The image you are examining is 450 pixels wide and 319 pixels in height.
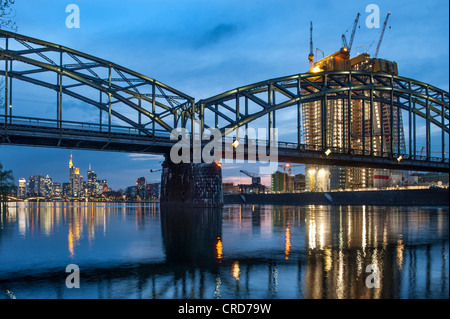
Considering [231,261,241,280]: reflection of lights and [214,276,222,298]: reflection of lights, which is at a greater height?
[214,276,222,298]: reflection of lights

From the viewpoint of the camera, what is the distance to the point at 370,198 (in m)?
98.7

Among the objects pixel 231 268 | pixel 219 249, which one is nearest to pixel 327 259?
pixel 231 268

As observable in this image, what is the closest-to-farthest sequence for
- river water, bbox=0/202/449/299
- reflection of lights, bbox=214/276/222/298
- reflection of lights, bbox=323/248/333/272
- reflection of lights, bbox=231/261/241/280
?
reflection of lights, bbox=214/276/222/298
river water, bbox=0/202/449/299
reflection of lights, bbox=231/261/241/280
reflection of lights, bbox=323/248/333/272

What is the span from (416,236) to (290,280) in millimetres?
14130

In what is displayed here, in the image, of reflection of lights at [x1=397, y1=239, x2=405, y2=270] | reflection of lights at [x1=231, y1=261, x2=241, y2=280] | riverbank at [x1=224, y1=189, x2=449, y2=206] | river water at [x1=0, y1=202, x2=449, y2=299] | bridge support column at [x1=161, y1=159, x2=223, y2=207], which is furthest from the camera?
riverbank at [x1=224, y1=189, x2=449, y2=206]

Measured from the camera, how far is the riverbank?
3297 inches

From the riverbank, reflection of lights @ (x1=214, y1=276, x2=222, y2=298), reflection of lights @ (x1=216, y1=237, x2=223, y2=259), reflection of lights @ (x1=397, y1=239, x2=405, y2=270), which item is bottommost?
the riverbank

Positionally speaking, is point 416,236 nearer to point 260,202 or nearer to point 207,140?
point 207,140

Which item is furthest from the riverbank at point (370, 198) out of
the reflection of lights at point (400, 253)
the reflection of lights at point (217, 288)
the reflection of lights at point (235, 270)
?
the reflection of lights at point (217, 288)

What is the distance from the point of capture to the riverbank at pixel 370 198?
83750 mm

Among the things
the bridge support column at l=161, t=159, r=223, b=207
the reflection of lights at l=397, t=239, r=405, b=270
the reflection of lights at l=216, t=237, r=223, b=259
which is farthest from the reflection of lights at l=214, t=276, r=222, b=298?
the bridge support column at l=161, t=159, r=223, b=207

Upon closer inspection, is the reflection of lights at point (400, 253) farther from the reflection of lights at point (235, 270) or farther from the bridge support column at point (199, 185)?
the bridge support column at point (199, 185)

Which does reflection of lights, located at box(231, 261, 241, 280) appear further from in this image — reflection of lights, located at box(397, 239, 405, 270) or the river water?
reflection of lights, located at box(397, 239, 405, 270)

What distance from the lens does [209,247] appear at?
18.8m
